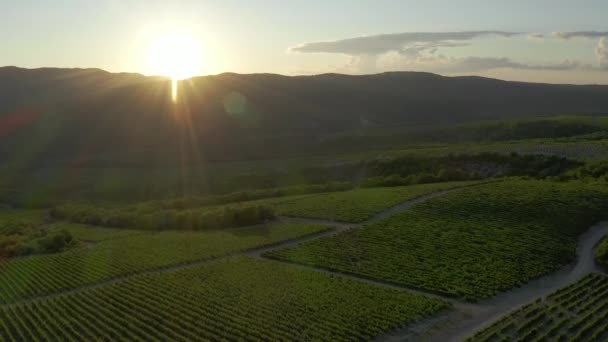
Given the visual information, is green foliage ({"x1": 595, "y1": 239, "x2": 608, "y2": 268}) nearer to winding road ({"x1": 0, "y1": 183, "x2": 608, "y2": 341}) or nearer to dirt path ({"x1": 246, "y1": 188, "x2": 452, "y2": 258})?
winding road ({"x1": 0, "y1": 183, "x2": 608, "y2": 341})

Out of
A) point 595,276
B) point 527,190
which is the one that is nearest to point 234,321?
point 595,276

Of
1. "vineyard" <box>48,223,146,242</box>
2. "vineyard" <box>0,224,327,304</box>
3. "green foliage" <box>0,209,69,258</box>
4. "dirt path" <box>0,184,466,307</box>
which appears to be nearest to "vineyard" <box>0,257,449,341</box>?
"dirt path" <box>0,184,466,307</box>

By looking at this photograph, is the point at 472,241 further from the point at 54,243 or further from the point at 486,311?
the point at 54,243

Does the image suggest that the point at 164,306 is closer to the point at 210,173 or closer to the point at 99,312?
the point at 99,312

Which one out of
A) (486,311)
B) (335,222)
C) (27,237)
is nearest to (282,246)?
(335,222)

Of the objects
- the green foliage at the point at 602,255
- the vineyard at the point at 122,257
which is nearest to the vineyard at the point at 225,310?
the vineyard at the point at 122,257

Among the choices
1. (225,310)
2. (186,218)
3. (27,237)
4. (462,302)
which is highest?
(462,302)

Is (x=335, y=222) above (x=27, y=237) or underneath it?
above
